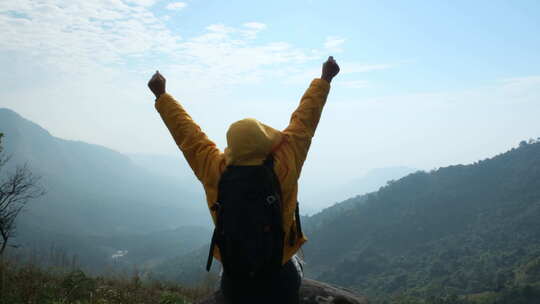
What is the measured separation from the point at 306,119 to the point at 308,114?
4 cm

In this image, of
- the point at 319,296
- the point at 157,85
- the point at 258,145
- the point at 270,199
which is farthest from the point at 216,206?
the point at 319,296

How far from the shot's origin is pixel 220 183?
259cm

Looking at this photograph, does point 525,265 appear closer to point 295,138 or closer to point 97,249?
point 295,138

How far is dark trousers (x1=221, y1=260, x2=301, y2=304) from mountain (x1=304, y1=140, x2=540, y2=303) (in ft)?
135

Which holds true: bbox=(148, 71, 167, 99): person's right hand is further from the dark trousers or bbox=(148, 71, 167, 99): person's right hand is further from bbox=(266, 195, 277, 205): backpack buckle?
the dark trousers

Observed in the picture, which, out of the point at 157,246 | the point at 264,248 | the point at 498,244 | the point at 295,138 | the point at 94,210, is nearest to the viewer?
the point at 264,248

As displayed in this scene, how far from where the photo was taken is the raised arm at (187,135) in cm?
272

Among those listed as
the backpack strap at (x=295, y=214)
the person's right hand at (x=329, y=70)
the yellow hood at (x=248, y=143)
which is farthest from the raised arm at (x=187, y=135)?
the person's right hand at (x=329, y=70)

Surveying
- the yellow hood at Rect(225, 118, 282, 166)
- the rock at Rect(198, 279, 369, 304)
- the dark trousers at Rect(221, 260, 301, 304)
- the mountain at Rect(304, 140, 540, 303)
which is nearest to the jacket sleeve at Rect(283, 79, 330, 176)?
the yellow hood at Rect(225, 118, 282, 166)

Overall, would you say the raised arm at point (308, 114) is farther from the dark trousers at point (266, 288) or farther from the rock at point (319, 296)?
the rock at point (319, 296)

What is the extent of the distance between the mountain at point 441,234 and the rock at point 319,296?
38290 mm

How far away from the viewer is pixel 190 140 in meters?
2.83

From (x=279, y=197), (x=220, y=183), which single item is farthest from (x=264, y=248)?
(x=220, y=183)

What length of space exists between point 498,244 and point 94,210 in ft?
573
